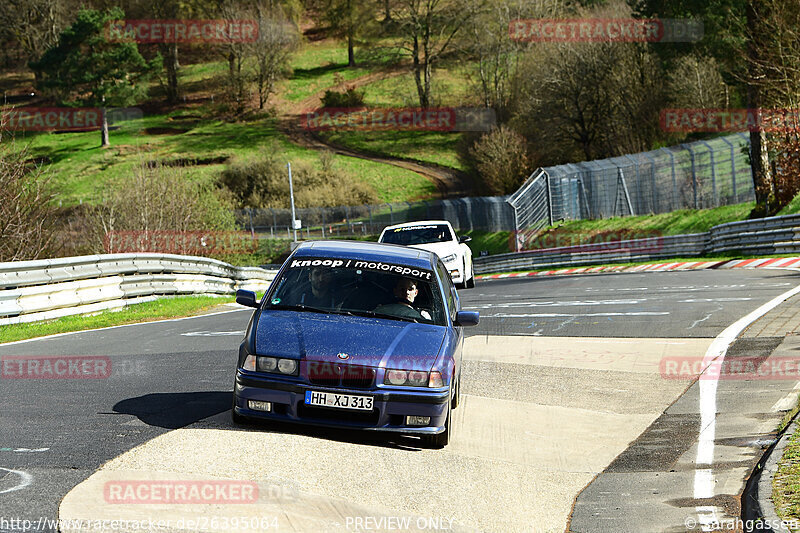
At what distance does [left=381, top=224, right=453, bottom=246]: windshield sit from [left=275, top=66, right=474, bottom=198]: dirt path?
185 feet

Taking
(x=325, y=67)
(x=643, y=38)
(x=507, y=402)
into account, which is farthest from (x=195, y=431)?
(x=325, y=67)

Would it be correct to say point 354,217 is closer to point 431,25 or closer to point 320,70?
point 431,25

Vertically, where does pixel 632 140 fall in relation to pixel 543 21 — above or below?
below

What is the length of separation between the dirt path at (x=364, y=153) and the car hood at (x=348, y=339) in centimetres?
7084

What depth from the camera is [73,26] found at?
88.9 metres

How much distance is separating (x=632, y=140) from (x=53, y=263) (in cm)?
4597

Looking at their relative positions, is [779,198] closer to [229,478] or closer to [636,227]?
[636,227]

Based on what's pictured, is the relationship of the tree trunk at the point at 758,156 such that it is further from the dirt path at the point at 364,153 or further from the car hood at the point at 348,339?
the dirt path at the point at 364,153

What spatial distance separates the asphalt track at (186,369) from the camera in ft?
22.0

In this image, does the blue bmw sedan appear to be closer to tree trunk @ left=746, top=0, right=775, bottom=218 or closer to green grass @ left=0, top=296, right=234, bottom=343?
green grass @ left=0, top=296, right=234, bottom=343

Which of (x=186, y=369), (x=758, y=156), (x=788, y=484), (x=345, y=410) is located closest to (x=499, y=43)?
(x=758, y=156)

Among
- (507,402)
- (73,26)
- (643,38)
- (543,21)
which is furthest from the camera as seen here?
(73,26)

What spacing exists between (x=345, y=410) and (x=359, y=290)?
1593mm

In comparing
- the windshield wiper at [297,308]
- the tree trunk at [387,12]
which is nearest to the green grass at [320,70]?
the tree trunk at [387,12]
